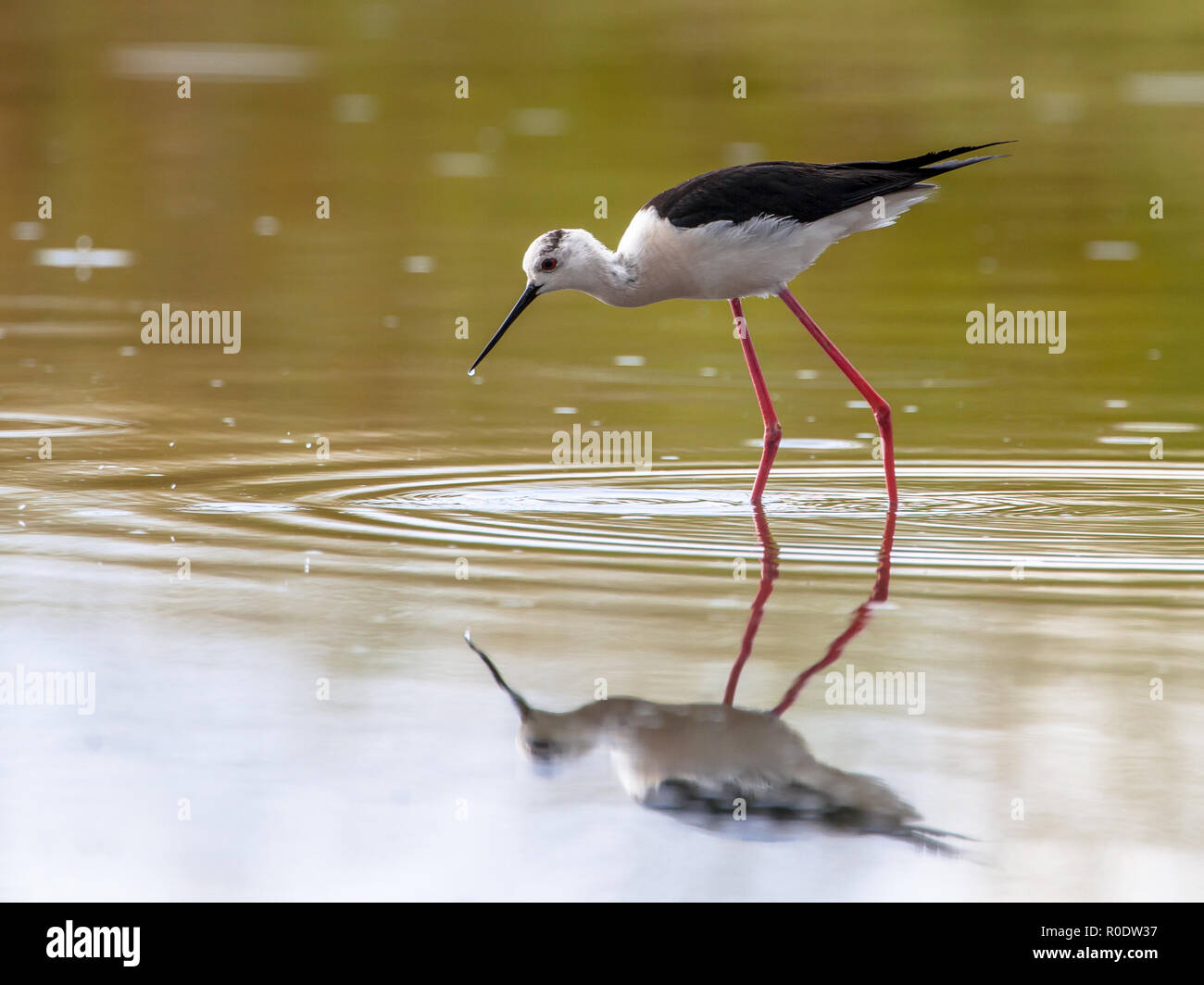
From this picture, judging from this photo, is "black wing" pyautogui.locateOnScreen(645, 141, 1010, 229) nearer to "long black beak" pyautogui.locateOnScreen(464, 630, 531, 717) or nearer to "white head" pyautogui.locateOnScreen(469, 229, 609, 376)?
"white head" pyautogui.locateOnScreen(469, 229, 609, 376)

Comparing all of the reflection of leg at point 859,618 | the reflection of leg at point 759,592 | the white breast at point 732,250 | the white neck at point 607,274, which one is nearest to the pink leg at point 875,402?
the white breast at point 732,250

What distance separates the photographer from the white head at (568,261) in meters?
9.71

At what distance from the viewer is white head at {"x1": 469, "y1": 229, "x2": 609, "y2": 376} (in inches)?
382

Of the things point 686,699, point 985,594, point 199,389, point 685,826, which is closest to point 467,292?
point 199,389

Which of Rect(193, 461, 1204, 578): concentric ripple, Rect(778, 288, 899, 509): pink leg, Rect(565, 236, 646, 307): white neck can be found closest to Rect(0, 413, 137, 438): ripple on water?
Rect(193, 461, 1204, 578): concentric ripple

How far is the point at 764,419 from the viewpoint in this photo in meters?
10.1

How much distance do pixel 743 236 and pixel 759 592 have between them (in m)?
2.39

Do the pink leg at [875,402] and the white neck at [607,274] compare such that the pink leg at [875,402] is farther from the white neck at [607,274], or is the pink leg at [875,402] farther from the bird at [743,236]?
the white neck at [607,274]

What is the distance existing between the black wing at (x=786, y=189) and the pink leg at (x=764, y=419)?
0.75 metres

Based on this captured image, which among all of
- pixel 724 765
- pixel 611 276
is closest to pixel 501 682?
pixel 724 765

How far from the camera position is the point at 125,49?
31.6 m

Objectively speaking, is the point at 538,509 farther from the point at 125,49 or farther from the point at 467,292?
the point at 125,49

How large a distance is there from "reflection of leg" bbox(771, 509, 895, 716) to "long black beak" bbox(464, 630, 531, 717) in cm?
73

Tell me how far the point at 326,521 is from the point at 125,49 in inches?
974
